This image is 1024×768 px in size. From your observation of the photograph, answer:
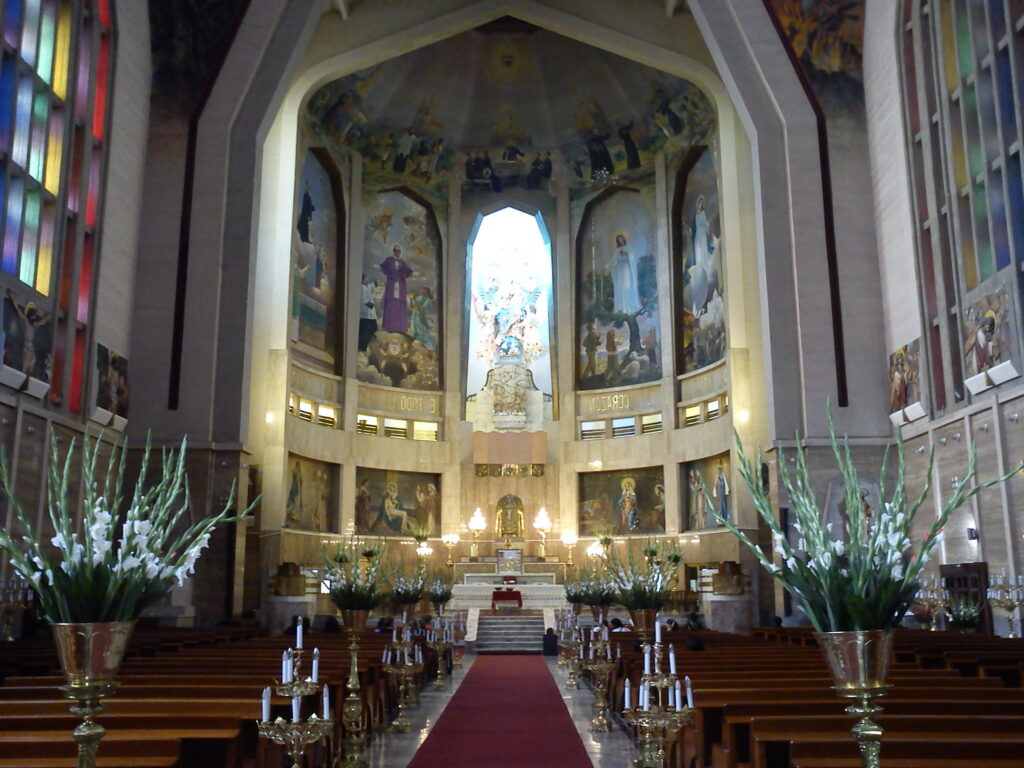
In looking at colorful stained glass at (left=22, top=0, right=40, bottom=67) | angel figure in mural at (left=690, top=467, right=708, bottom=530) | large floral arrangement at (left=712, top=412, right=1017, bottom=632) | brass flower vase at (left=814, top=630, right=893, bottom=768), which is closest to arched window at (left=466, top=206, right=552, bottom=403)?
angel figure in mural at (left=690, top=467, right=708, bottom=530)

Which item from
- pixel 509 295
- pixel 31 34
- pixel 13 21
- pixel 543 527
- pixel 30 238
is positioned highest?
pixel 509 295

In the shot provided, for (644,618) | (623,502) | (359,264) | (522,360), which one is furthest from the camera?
(522,360)

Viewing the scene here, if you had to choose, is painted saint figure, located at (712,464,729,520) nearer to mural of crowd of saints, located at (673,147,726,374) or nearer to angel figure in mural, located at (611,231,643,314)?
mural of crowd of saints, located at (673,147,726,374)

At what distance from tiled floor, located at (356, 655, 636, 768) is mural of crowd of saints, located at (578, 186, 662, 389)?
650 inches

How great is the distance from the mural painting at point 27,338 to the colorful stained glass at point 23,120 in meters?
2.13

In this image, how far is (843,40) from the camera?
18.0m

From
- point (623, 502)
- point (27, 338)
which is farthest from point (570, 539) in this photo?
point (27, 338)

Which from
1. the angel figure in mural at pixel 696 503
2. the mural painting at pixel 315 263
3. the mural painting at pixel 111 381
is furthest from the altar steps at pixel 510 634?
the mural painting at pixel 111 381

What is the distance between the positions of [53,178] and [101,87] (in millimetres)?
2741

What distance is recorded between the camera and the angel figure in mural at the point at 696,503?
967 inches

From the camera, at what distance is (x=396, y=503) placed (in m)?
27.0

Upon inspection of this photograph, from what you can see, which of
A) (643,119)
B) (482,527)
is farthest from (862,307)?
(482,527)

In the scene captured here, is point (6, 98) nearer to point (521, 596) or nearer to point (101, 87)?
point (101, 87)

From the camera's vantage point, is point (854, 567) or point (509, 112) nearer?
point (854, 567)
